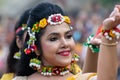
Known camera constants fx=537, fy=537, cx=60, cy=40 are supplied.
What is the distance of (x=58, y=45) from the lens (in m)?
3.58

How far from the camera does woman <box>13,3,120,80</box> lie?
142 inches

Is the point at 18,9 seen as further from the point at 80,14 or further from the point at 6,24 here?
the point at 80,14

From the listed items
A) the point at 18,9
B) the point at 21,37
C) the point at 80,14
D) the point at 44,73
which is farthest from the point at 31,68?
the point at 18,9

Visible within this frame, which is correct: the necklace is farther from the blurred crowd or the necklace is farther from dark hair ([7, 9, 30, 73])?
the blurred crowd

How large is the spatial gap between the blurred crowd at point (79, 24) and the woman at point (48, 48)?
5100 millimetres

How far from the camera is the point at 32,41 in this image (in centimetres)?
380

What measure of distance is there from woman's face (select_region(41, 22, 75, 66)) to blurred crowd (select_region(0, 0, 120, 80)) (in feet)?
17.4

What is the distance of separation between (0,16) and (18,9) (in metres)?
0.43

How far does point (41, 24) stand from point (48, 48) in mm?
194

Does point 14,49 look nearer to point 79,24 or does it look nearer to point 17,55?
point 17,55

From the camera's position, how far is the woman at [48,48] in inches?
142

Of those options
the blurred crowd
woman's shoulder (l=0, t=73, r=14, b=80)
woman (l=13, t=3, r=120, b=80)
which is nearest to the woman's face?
woman (l=13, t=3, r=120, b=80)

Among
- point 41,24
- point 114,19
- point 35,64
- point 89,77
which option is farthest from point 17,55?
point 114,19

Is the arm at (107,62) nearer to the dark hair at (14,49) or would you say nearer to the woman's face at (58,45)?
the woman's face at (58,45)
